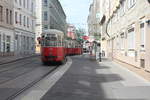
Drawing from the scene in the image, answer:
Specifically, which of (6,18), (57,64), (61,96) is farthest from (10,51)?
(61,96)

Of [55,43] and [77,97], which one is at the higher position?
[55,43]

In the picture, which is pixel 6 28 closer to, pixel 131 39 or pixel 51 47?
pixel 51 47

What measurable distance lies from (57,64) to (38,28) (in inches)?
2017

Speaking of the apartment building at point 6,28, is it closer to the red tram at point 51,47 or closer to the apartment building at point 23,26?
the apartment building at point 23,26

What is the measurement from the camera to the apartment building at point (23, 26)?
4611cm

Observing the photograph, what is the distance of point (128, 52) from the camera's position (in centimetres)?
2322

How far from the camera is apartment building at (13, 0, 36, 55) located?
4611cm

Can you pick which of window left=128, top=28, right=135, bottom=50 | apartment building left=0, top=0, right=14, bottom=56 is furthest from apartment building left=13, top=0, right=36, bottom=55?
window left=128, top=28, right=135, bottom=50

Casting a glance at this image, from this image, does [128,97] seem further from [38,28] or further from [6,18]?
[38,28]

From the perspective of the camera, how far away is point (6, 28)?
133 feet

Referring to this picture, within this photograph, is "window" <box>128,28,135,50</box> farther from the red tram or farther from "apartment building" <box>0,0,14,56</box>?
"apartment building" <box>0,0,14,56</box>

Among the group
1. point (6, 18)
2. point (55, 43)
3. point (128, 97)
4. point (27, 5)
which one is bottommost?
point (128, 97)

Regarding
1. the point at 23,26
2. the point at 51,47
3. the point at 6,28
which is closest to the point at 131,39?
the point at 51,47

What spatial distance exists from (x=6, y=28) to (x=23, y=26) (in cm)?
1029
